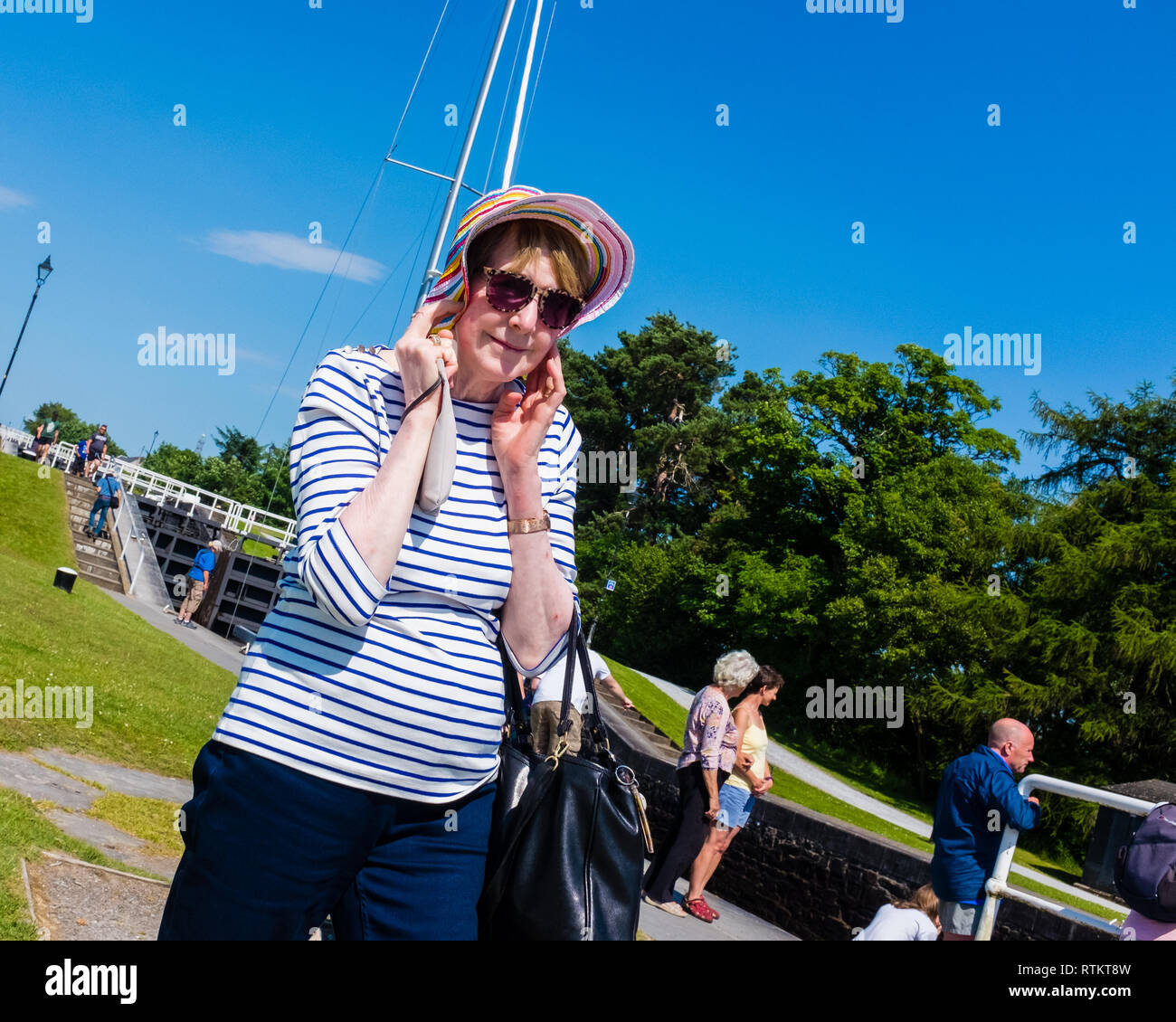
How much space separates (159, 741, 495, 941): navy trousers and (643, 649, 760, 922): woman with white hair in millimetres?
6830

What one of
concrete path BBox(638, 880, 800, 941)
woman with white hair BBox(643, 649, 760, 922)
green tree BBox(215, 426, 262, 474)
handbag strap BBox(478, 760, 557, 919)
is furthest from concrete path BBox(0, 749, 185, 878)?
green tree BBox(215, 426, 262, 474)

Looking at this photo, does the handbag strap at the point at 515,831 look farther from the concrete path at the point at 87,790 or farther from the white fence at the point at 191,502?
the white fence at the point at 191,502

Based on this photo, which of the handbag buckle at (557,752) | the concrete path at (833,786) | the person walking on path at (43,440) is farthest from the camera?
the person walking on path at (43,440)

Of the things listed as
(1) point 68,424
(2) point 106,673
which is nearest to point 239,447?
(1) point 68,424

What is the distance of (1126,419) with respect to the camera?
38.2m

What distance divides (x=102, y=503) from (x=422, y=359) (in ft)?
95.5

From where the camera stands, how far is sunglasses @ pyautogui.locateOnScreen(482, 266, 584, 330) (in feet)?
7.96

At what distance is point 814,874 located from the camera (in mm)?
10289

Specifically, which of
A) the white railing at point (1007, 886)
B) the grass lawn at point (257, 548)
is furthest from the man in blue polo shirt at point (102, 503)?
the white railing at point (1007, 886)

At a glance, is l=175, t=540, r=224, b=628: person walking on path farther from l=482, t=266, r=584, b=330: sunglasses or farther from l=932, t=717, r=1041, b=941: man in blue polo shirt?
l=482, t=266, r=584, b=330: sunglasses

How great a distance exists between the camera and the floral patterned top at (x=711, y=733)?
8.90m

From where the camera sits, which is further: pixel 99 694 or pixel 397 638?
pixel 99 694

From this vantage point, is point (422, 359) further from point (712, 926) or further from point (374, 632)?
point (712, 926)

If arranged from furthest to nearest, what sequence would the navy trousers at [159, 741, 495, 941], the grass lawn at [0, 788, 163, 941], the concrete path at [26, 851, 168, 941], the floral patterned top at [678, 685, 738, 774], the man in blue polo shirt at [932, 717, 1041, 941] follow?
the floral patterned top at [678, 685, 738, 774]
the man in blue polo shirt at [932, 717, 1041, 941]
the concrete path at [26, 851, 168, 941]
the grass lawn at [0, 788, 163, 941]
the navy trousers at [159, 741, 495, 941]
